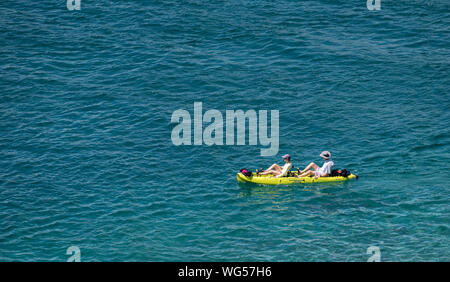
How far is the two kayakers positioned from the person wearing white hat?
1070 millimetres

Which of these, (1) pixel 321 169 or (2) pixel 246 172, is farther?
(1) pixel 321 169

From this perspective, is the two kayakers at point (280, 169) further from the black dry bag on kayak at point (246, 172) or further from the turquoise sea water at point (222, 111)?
the turquoise sea water at point (222, 111)

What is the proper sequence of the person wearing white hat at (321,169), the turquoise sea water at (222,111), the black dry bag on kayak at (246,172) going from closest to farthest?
the turquoise sea water at (222,111)
the black dry bag on kayak at (246,172)
the person wearing white hat at (321,169)

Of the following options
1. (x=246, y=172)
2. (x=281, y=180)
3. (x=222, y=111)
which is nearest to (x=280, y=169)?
(x=281, y=180)

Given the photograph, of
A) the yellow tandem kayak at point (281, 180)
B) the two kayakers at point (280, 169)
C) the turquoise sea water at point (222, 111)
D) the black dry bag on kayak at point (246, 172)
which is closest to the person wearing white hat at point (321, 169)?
the yellow tandem kayak at point (281, 180)

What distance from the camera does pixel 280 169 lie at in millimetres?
45438

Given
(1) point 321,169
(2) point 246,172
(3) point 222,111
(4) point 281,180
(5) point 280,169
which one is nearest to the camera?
(2) point 246,172

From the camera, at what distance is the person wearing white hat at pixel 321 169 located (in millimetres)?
44594

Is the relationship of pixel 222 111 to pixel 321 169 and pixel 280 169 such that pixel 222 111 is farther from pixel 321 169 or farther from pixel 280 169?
pixel 321 169

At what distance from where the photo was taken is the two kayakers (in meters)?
44.7

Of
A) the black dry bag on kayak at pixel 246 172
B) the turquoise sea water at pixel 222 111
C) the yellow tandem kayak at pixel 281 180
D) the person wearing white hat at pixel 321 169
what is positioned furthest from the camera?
the yellow tandem kayak at pixel 281 180

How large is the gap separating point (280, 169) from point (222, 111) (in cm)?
1117

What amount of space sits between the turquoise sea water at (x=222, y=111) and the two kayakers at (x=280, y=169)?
1324 mm
